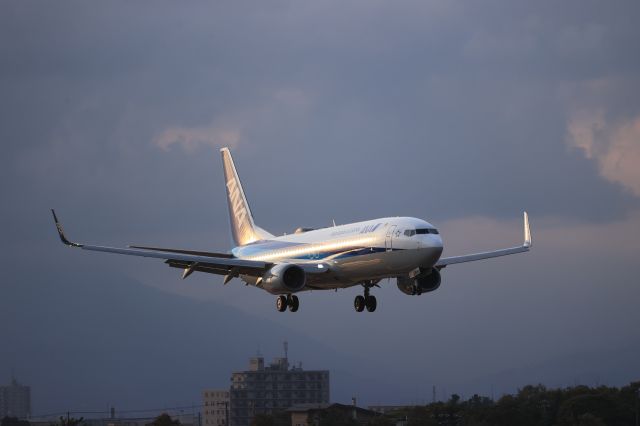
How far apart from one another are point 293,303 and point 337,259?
26.3 ft

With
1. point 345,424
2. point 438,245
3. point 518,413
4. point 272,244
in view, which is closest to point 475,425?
point 518,413

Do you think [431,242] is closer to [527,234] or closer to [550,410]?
[527,234]

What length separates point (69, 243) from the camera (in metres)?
87.5

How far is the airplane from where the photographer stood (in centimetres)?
8206

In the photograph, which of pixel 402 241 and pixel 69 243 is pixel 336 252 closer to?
pixel 402 241

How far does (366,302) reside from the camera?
92375 millimetres

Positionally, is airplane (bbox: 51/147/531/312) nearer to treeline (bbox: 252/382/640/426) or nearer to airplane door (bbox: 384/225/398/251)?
airplane door (bbox: 384/225/398/251)

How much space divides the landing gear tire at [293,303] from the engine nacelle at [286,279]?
3.37 metres

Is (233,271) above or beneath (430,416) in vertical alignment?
above

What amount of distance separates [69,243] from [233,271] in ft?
42.3

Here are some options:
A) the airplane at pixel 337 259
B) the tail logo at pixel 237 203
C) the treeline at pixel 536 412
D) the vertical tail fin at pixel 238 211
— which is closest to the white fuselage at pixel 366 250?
the airplane at pixel 337 259

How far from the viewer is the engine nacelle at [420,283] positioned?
8669cm

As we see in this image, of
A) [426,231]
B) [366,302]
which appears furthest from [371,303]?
[426,231]

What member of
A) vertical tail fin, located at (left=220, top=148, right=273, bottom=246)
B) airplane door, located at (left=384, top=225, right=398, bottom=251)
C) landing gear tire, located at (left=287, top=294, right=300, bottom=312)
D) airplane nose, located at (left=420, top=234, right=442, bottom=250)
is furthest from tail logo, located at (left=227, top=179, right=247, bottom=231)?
airplane nose, located at (left=420, top=234, right=442, bottom=250)
